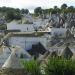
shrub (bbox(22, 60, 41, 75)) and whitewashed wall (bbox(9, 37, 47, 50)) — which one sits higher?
shrub (bbox(22, 60, 41, 75))

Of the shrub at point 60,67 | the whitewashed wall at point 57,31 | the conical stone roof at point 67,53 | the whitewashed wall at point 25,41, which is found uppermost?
the shrub at point 60,67

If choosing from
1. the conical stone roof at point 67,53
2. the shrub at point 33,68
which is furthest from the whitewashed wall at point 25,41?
the shrub at point 33,68

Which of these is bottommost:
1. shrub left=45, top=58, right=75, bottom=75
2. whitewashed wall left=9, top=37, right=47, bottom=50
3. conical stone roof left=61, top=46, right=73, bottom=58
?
whitewashed wall left=9, top=37, right=47, bottom=50

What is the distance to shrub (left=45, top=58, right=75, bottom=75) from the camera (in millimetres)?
58688

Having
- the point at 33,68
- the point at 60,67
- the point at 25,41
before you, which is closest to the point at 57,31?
the point at 25,41

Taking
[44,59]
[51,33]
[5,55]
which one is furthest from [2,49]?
[51,33]

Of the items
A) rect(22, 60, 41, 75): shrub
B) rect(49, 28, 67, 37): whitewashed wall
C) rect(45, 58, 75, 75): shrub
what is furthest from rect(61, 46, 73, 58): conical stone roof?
rect(49, 28, 67, 37): whitewashed wall

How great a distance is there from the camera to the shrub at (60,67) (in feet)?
193

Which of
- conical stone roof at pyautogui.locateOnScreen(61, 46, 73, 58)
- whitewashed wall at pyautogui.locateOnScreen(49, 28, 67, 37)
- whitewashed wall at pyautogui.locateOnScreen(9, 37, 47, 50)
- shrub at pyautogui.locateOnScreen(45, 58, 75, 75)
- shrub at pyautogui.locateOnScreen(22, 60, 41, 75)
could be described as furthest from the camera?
whitewashed wall at pyautogui.locateOnScreen(49, 28, 67, 37)

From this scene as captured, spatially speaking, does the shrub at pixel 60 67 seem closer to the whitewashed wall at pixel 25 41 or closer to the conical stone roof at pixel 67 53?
the conical stone roof at pixel 67 53

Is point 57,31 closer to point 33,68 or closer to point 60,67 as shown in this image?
point 60,67

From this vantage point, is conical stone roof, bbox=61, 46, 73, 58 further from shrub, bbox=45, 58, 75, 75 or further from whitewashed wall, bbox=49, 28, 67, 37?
whitewashed wall, bbox=49, 28, 67, 37

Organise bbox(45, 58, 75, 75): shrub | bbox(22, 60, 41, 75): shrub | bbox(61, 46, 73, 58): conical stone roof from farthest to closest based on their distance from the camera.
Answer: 1. bbox(61, 46, 73, 58): conical stone roof
2. bbox(45, 58, 75, 75): shrub
3. bbox(22, 60, 41, 75): shrub

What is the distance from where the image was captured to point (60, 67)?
2345 inches
